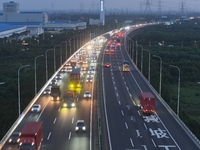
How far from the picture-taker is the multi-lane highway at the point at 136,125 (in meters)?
22.2

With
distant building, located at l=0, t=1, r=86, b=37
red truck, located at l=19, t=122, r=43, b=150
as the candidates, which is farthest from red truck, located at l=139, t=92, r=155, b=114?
distant building, located at l=0, t=1, r=86, b=37

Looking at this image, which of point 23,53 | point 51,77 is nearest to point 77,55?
point 23,53

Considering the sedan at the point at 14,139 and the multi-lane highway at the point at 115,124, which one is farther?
the multi-lane highway at the point at 115,124

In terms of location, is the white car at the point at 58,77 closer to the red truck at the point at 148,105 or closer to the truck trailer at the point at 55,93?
the truck trailer at the point at 55,93

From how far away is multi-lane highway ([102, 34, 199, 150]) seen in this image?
22.2 m

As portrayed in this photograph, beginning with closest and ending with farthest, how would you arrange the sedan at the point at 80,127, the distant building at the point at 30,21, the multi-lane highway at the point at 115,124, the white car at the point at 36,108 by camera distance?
the multi-lane highway at the point at 115,124 → the sedan at the point at 80,127 → the white car at the point at 36,108 → the distant building at the point at 30,21

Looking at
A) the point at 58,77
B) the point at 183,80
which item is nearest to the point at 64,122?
the point at 58,77

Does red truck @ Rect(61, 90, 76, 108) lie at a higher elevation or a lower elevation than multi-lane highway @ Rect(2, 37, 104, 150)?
higher

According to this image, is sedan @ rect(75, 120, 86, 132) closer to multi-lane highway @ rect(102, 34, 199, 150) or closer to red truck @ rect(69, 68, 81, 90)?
multi-lane highway @ rect(102, 34, 199, 150)

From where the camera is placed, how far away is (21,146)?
19.5 m

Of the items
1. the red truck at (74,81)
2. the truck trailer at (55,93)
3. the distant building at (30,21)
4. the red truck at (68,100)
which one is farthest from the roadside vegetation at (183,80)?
the distant building at (30,21)

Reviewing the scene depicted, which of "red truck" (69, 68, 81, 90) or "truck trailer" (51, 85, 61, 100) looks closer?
"truck trailer" (51, 85, 61, 100)

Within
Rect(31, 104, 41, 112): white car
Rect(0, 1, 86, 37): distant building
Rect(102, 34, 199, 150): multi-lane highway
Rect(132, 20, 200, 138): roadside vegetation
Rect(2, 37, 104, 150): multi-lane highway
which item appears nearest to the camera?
Rect(2, 37, 104, 150): multi-lane highway

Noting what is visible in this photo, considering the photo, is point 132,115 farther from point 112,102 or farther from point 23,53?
point 23,53
